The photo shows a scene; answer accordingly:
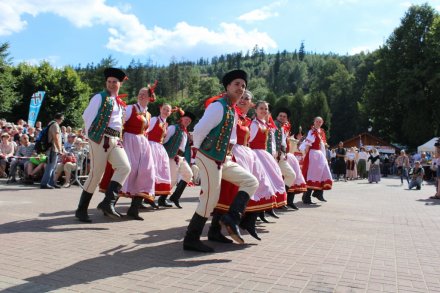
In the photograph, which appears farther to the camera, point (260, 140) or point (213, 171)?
point (260, 140)

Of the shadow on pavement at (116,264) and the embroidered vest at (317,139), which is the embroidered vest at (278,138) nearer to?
the embroidered vest at (317,139)

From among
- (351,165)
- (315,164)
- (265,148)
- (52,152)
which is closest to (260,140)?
(265,148)

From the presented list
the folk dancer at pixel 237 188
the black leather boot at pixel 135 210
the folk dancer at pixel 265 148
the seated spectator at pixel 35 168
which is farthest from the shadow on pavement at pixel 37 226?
the seated spectator at pixel 35 168

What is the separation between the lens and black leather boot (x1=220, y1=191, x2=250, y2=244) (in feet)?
16.5

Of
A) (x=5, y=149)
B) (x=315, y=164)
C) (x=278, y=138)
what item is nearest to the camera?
(x=278, y=138)

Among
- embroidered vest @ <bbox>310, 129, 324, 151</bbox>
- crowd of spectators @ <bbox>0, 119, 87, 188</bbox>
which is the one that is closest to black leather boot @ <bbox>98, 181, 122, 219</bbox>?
embroidered vest @ <bbox>310, 129, 324, 151</bbox>

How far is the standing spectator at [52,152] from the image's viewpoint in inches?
Answer: 477

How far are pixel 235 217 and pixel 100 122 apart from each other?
2755 mm

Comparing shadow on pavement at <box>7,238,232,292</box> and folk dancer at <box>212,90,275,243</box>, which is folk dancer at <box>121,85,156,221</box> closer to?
folk dancer at <box>212,90,275,243</box>

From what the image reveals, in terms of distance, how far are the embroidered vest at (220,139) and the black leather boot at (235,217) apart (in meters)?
0.49

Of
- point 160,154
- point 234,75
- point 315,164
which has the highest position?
point 234,75

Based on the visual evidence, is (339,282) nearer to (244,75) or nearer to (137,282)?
(137,282)

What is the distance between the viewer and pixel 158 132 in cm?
861

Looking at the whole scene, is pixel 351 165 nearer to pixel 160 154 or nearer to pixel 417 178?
pixel 417 178
